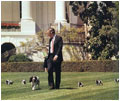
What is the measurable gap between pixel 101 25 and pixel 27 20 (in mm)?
2701

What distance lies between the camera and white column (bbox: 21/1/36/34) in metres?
15.8

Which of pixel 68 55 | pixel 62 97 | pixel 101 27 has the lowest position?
pixel 62 97

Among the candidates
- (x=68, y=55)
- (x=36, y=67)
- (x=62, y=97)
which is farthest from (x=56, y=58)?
(x=68, y=55)

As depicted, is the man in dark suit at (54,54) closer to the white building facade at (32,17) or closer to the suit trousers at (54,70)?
the suit trousers at (54,70)

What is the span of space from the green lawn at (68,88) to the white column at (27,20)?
2336 mm

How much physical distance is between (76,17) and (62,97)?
503 cm

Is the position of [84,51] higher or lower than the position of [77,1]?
lower

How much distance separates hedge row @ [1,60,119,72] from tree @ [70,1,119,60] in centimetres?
44

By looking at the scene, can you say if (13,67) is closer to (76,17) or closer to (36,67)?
(36,67)

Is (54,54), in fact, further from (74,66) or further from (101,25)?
(101,25)

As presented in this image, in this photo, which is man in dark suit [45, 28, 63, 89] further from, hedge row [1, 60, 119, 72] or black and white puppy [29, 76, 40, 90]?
hedge row [1, 60, 119, 72]

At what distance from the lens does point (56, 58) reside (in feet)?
41.5

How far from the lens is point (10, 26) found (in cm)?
1722

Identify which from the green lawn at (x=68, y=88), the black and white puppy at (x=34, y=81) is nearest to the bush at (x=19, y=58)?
the green lawn at (x=68, y=88)
